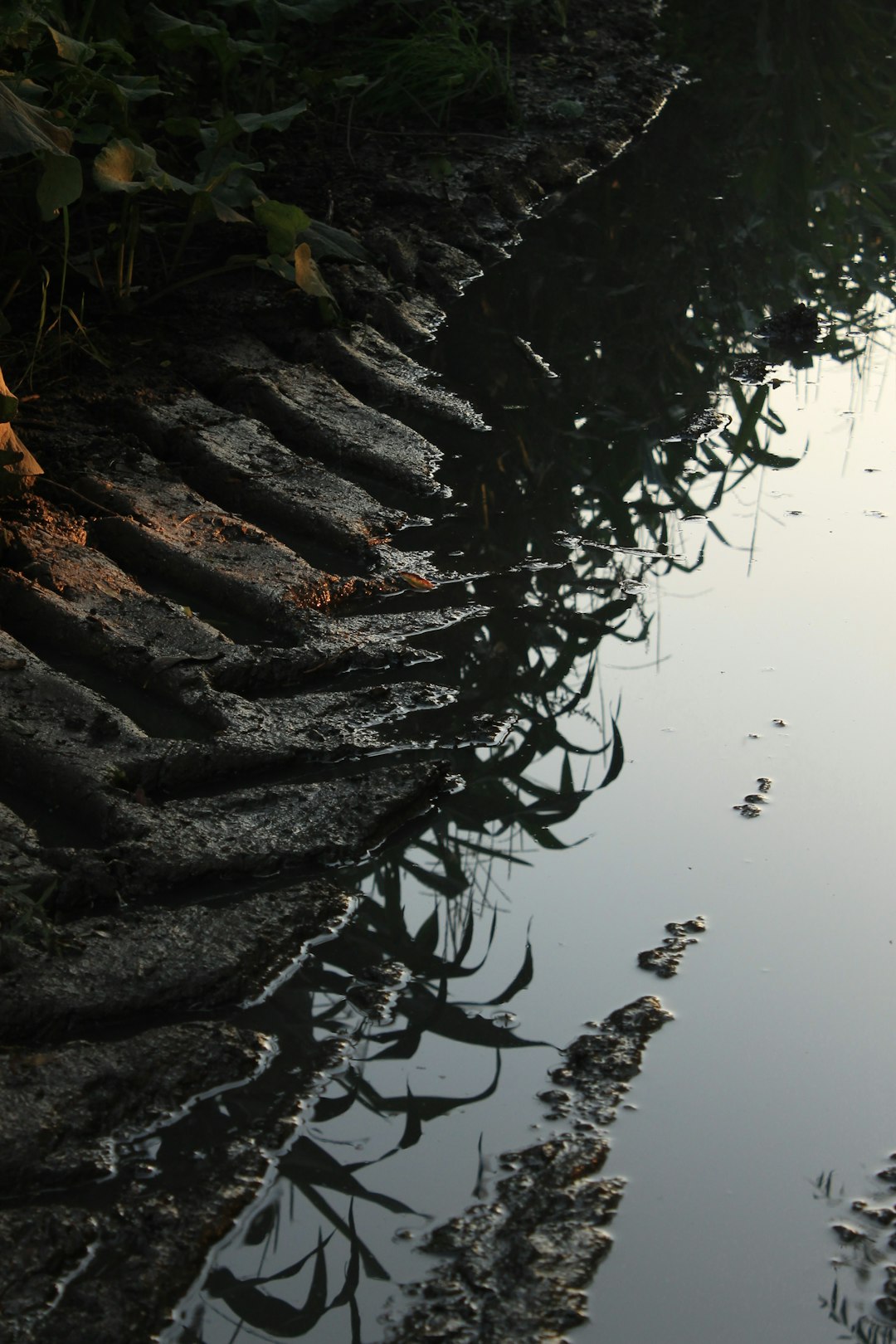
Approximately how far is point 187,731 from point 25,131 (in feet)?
4.28

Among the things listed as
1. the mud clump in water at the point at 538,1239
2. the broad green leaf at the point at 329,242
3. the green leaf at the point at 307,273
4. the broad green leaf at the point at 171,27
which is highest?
the broad green leaf at the point at 171,27

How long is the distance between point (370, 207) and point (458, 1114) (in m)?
3.63

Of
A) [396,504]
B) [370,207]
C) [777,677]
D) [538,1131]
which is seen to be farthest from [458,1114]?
[370,207]

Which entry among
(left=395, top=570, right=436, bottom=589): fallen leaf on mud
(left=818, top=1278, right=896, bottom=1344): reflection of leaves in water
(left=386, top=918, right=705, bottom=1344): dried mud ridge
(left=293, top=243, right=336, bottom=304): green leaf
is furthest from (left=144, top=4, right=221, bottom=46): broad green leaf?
(left=818, top=1278, right=896, bottom=1344): reflection of leaves in water

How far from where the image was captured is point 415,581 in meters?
3.05

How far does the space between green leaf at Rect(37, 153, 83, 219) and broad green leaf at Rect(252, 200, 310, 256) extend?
0.73 meters

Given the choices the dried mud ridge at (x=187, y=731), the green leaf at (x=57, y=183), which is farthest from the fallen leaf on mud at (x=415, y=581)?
the green leaf at (x=57, y=183)

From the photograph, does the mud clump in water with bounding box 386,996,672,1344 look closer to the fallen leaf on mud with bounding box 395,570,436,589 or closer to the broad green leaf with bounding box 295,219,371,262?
the fallen leaf on mud with bounding box 395,570,436,589

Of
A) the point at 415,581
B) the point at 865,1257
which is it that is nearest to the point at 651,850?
the point at 865,1257

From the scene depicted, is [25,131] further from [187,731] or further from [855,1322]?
[855,1322]

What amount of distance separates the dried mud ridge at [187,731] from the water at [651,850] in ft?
0.27

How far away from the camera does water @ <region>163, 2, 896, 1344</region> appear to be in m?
1.68

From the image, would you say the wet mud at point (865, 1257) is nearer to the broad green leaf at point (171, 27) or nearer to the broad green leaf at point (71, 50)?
the broad green leaf at point (71, 50)

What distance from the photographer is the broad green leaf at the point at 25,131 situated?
2865 millimetres
